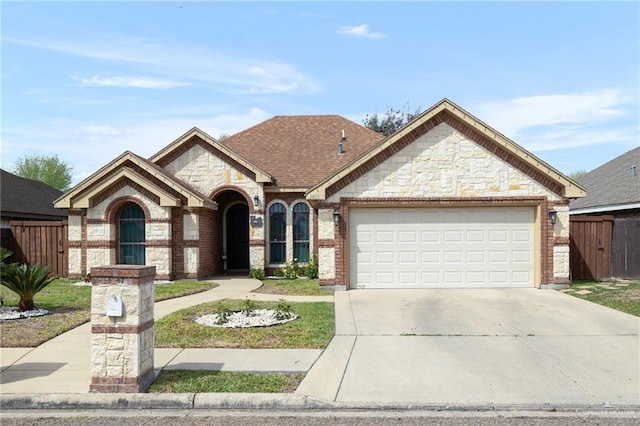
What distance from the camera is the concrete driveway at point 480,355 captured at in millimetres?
6750

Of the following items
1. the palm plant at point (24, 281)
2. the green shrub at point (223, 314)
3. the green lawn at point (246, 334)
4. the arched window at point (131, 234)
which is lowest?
the green lawn at point (246, 334)

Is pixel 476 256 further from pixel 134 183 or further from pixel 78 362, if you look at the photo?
pixel 134 183

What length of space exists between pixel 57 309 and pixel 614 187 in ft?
Result: 68.3

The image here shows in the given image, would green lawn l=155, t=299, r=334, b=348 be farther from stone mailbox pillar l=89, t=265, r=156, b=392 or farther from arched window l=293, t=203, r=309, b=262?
arched window l=293, t=203, r=309, b=262

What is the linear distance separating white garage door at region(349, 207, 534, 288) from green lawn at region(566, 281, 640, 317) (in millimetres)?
1679

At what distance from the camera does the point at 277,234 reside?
66.8 feet

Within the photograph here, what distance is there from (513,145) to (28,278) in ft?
41.1

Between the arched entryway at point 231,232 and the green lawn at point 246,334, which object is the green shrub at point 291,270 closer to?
the arched entryway at point 231,232

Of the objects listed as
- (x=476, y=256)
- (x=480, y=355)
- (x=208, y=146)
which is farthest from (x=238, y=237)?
(x=480, y=355)

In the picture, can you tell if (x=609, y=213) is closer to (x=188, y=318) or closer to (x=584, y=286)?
(x=584, y=286)

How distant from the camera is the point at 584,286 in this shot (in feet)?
51.9

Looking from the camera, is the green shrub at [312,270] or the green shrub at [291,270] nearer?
the green shrub at [312,270]

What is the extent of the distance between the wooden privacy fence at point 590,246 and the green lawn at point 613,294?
83 centimetres

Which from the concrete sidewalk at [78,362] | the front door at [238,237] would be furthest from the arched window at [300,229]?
the concrete sidewalk at [78,362]
